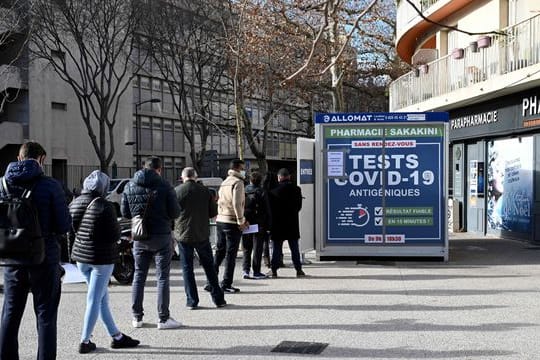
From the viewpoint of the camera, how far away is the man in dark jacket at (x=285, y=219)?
34.1 ft

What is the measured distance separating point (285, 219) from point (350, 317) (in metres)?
3.44

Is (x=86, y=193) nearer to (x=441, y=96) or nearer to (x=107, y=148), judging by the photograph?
(x=441, y=96)

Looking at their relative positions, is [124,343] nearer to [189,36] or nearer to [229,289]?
[229,289]

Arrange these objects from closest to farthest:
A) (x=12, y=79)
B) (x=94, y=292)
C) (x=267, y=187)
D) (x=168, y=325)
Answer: (x=94, y=292) < (x=168, y=325) < (x=267, y=187) < (x=12, y=79)

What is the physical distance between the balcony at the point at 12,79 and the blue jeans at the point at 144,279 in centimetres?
2945

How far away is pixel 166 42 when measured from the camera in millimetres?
29812

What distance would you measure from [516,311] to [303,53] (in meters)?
15.1

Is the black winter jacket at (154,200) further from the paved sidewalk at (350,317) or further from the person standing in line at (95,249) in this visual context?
the paved sidewalk at (350,317)

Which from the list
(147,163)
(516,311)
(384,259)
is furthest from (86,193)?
(384,259)

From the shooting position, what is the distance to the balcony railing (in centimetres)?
1364

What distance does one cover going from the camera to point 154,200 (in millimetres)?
6727

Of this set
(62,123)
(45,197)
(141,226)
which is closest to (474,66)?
(141,226)

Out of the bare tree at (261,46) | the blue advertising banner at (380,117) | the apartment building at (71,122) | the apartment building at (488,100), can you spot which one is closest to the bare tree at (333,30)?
the bare tree at (261,46)

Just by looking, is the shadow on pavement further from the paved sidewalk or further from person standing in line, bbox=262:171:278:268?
person standing in line, bbox=262:171:278:268
